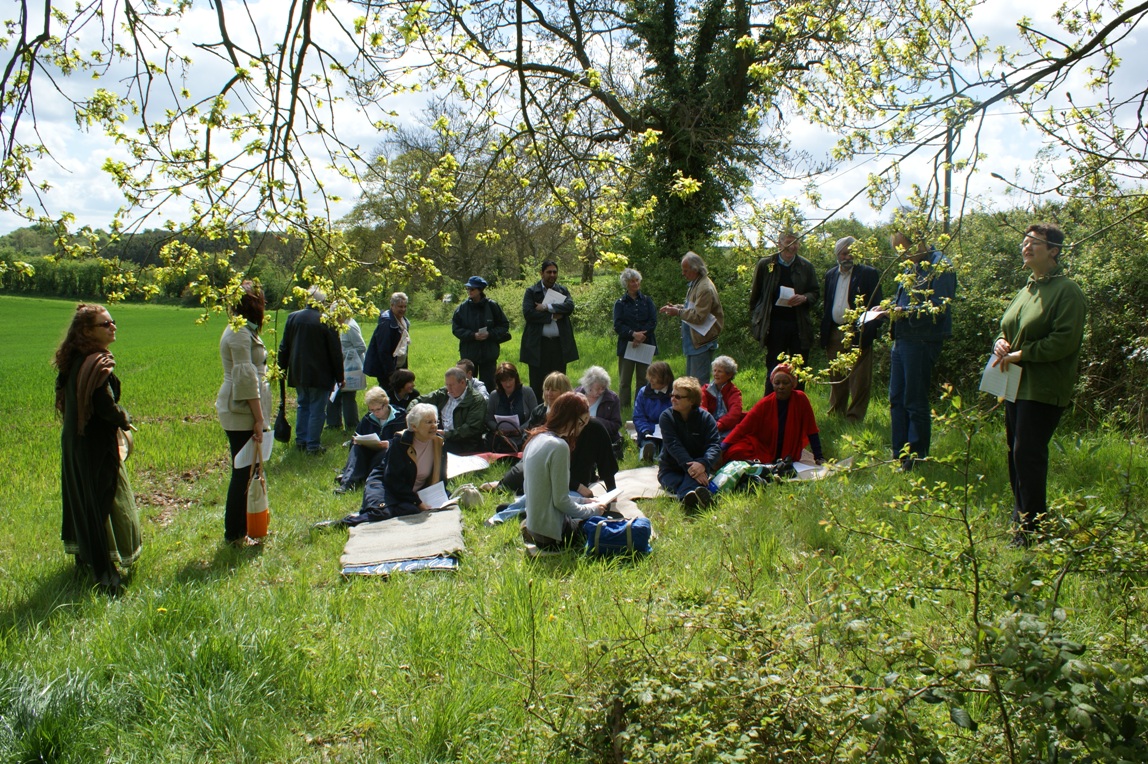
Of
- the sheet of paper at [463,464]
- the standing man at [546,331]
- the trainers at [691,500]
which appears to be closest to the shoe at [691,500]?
the trainers at [691,500]

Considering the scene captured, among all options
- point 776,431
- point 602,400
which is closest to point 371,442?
point 602,400

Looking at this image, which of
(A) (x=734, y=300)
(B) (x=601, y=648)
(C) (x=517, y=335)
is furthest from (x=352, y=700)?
(C) (x=517, y=335)

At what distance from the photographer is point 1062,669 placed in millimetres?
1667

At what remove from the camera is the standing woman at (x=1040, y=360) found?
4461 mm

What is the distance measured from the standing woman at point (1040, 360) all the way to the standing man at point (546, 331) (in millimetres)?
5430

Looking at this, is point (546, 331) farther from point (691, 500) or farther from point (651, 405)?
point (691, 500)

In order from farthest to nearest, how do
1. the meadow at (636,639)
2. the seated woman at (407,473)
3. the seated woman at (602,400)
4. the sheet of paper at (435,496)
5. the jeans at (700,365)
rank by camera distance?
the jeans at (700,365) < the seated woman at (602,400) < the sheet of paper at (435,496) < the seated woman at (407,473) < the meadow at (636,639)

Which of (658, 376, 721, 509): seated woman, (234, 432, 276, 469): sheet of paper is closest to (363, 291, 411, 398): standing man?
(234, 432, 276, 469): sheet of paper

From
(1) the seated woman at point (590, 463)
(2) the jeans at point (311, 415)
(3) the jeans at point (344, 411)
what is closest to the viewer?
(1) the seated woman at point (590, 463)

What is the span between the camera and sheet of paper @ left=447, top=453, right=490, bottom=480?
755 centimetres

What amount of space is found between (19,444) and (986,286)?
1258cm

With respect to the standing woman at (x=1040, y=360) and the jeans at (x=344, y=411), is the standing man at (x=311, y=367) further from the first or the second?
the standing woman at (x=1040, y=360)

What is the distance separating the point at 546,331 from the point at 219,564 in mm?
5036

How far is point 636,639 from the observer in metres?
2.50
